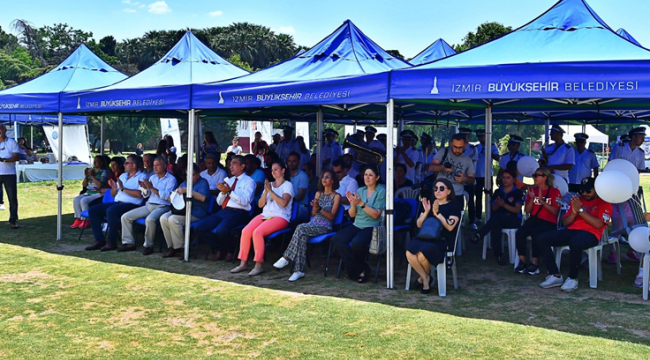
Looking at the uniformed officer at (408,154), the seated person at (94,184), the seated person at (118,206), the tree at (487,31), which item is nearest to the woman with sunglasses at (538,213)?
the uniformed officer at (408,154)

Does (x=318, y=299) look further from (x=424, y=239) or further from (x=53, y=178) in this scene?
(x=53, y=178)

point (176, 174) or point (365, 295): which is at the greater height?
point (176, 174)

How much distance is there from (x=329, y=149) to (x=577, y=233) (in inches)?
234

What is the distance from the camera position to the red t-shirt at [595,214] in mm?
6117

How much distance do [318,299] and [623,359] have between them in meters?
2.68

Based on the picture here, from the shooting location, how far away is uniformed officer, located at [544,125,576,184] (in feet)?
30.0

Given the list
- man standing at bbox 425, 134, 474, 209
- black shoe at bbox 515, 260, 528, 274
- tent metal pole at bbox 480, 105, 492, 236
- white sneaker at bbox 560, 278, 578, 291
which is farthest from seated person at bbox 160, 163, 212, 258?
white sneaker at bbox 560, 278, 578, 291

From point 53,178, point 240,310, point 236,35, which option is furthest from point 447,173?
point 236,35

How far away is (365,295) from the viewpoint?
19.5ft

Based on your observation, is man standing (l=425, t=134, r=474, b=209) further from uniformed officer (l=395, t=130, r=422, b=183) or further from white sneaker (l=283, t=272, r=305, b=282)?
white sneaker (l=283, t=272, r=305, b=282)

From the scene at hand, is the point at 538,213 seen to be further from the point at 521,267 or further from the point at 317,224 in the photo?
the point at 317,224

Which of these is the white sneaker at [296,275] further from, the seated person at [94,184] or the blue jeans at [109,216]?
the seated person at [94,184]

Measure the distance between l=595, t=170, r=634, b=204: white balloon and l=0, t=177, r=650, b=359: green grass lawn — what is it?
942 millimetres

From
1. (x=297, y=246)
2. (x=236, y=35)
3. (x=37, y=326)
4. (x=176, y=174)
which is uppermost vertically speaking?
(x=236, y=35)
